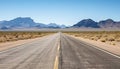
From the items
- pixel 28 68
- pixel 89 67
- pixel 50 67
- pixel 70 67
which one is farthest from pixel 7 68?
pixel 89 67

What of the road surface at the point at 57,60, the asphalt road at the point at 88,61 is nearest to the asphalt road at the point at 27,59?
the road surface at the point at 57,60

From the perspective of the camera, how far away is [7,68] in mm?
10422

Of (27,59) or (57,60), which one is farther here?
(27,59)

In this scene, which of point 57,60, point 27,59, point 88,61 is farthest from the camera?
point 27,59

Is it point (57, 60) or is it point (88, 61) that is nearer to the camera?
point (88, 61)

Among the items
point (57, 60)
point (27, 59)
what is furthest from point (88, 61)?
point (27, 59)

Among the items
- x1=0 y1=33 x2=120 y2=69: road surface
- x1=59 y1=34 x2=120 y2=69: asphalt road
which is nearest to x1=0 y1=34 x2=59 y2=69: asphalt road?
x1=0 y1=33 x2=120 y2=69: road surface

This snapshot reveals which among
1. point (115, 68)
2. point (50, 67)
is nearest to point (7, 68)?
point (50, 67)

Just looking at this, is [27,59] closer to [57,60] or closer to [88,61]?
[57,60]

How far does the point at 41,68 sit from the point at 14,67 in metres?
1.30

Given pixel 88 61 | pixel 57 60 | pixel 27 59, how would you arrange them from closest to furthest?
1. pixel 88 61
2. pixel 57 60
3. pixel 27 59

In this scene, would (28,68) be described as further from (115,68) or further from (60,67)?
(115,68)

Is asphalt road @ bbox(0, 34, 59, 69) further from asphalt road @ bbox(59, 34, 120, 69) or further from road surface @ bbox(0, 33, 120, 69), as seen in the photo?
asphalt road @ bbox(59, 34, 120, 69)

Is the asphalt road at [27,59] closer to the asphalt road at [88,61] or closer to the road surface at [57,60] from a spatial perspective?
the road surface at [57,60]
